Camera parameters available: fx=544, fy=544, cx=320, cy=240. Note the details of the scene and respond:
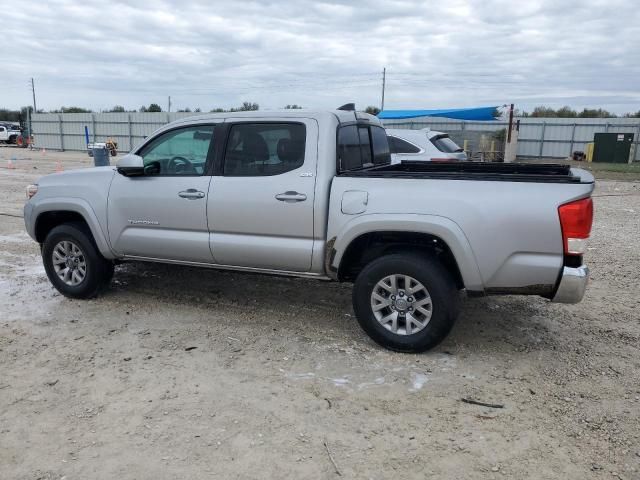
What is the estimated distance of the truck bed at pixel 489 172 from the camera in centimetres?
389

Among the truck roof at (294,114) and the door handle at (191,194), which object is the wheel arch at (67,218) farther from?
the truck roof at (294,114)

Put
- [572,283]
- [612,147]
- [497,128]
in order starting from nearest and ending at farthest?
1. [572,283]
2. [612,147]
3. [497,128]

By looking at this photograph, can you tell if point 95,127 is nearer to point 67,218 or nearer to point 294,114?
point 67,218

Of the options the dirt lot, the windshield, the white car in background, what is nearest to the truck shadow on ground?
the dirt lot

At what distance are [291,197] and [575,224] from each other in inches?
84.3

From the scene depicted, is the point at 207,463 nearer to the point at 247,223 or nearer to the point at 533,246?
the point at 247,223

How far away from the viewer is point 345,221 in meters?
4.34

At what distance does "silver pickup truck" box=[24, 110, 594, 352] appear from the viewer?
3881 millimetres

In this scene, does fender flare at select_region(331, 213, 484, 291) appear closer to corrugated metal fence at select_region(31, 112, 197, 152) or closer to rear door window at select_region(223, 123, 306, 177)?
rear door window at select_region(223, 123, 306, 177)

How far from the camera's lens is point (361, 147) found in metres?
5.15

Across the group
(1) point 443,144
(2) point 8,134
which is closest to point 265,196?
(1) point 443,144

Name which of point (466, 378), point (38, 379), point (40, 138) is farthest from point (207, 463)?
point (40, 138)

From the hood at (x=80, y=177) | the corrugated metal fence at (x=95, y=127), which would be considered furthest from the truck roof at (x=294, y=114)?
the corrugated metal fence at (x=95, y=127)

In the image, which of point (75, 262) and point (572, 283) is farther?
point (75, 262)
